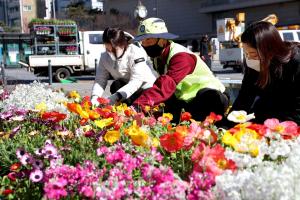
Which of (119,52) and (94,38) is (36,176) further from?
(94,38)

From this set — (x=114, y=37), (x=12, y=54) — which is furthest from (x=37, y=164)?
(x=12, y=54)

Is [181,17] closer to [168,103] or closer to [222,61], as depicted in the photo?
[222,61]

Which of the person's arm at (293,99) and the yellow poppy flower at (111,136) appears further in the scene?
the person's arm at (293,99)

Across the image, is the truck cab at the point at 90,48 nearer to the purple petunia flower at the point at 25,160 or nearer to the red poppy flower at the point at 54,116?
the red poppy flower at the point at 54,116

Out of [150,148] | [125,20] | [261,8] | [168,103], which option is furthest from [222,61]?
[125,20]

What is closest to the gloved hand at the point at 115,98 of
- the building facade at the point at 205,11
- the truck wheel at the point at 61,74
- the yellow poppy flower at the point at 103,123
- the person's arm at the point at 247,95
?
the person's arm at the point at 247,95

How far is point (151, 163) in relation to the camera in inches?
79.0

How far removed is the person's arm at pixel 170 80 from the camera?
3502 millimetres

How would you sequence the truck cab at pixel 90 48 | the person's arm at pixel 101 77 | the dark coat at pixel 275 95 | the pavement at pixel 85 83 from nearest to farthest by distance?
the dark coat at pixel 275 95 < the person's arm at pixel 101 77 < the pavement at pixel 85 83 < the truck cab at pixel 90 48

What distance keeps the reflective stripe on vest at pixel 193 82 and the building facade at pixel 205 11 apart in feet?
143

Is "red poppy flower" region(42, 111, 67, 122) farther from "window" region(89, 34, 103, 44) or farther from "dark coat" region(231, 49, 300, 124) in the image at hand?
"window" region(89, 34, 103, 44)

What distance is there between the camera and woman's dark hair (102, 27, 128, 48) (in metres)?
4.11

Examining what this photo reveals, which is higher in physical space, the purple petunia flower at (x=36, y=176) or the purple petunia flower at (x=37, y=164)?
the purple petunia flower at (x=37, y=164)

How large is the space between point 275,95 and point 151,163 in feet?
5.36
